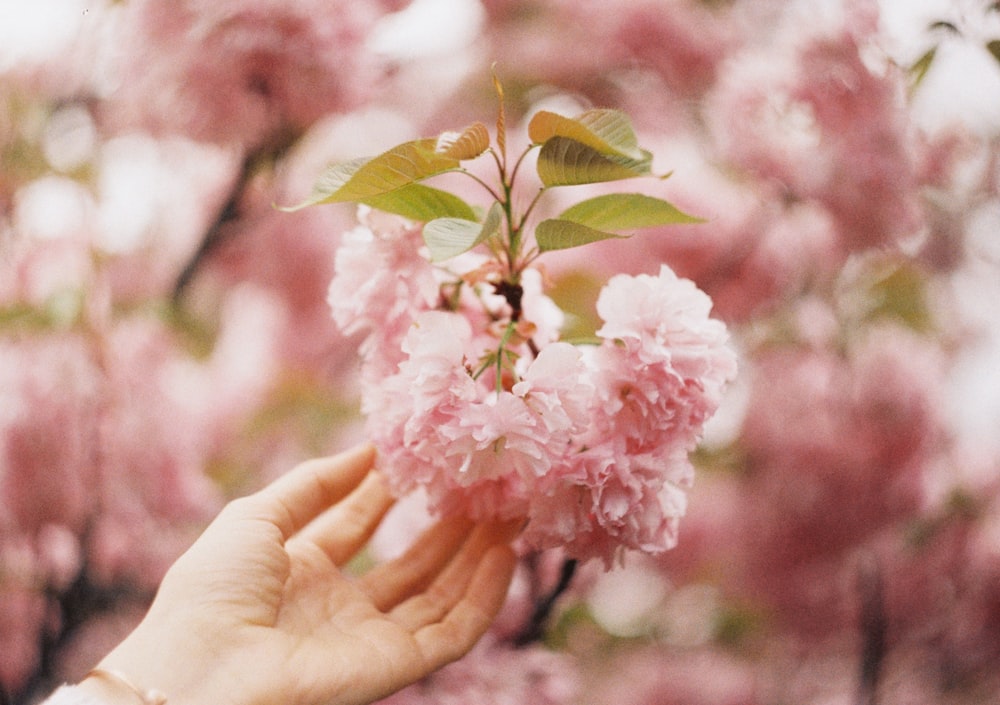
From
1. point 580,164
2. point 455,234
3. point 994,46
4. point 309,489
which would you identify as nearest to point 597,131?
point 580,164

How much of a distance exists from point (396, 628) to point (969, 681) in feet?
3.52

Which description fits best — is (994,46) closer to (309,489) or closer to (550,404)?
(550,404)

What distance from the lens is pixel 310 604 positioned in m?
0.69

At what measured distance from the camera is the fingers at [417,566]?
29.2 inches

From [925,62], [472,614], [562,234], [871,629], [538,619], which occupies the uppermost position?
[925,62]

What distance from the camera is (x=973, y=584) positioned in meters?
1.19

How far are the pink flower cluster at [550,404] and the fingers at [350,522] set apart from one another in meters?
0.17

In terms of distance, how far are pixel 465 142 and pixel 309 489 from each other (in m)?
0.38

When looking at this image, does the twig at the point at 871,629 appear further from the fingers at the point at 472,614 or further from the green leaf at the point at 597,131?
the green leaf at the point at 597,131

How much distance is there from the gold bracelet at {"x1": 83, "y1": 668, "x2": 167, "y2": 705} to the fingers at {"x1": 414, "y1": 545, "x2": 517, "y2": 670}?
0.22m

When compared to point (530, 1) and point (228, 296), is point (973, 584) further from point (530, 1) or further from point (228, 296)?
point (228, 296)

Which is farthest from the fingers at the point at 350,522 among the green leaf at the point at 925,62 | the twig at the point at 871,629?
the twig at the point at 871,629

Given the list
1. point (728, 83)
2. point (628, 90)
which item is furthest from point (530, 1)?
point (728, 83)

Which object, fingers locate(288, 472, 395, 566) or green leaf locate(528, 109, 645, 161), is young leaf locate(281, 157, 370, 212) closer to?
green leaf locate(528, 109, 645, 161)
